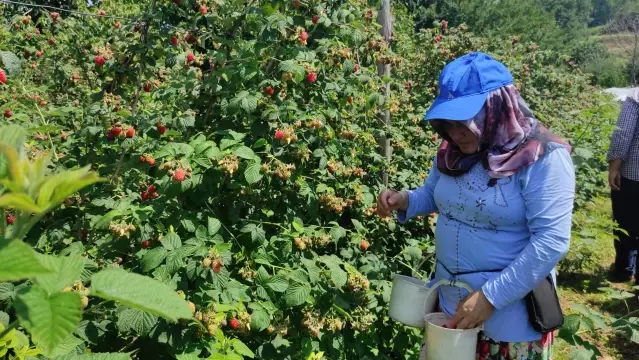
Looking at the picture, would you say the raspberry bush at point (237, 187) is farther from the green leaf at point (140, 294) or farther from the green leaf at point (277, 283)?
the green leaf at point (140, 294)

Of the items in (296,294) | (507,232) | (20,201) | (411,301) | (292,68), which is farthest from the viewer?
(292,68)

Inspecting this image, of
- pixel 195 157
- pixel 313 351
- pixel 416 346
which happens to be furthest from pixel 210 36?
pixel 416 346

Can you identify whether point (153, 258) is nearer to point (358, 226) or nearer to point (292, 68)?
point (292, 68)

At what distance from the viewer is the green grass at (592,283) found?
3.83 meters

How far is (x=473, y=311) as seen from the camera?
1847 mm

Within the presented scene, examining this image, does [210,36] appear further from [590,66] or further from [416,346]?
[590,66]

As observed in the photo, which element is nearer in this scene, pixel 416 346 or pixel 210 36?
pixel 210 36

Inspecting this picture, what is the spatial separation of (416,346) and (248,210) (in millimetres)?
1213

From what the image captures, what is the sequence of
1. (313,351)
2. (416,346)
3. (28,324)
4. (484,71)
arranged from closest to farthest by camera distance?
(28,324) < (484,71) < (313,351) < (416,346)

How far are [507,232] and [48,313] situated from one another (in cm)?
157

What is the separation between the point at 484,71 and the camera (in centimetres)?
179

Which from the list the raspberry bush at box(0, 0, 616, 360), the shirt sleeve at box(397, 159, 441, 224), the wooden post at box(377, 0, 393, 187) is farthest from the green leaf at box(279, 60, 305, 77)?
the wooden post at box(377, 0, 393, 187)

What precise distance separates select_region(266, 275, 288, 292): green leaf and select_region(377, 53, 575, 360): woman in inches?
23.3

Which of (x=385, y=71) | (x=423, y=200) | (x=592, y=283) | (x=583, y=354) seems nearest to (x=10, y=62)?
(x=423, y=200)
